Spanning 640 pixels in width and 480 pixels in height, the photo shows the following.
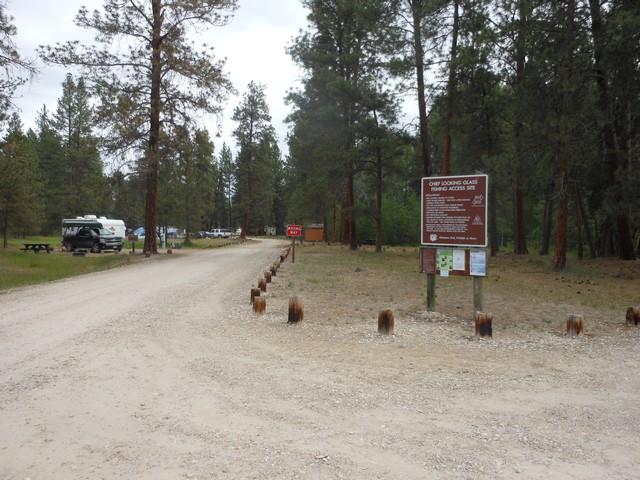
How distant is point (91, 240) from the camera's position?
31562 mm

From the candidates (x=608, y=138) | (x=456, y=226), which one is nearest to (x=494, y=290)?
(x=456, y=226)

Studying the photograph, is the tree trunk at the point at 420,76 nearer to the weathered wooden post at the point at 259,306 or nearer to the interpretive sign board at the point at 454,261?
the interpretive sign board at the point at 454,261

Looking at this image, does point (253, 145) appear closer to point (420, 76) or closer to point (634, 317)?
point (420, 76)

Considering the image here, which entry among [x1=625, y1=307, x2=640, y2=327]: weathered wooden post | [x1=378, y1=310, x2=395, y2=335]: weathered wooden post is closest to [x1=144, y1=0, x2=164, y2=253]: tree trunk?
[x1=378, y1=310, x2=395, y2=335]: weathered wooden post

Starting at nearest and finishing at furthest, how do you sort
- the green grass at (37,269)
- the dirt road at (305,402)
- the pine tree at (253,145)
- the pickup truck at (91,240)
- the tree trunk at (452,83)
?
1. the dirt road at (305,402)
2. the green grass at (37,269)
3. the tree trunk at (452,83)
4. the pickup truck at (91,240)
5. the pine tree at (253,145)

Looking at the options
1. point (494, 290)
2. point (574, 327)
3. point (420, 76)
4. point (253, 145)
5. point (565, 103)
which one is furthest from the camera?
point (253, 145)

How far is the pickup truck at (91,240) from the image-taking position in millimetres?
31500

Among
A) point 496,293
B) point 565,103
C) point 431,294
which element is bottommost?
point 496,293

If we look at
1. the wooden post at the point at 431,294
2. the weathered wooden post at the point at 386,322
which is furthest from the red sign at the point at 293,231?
the weathered wooden post at the point at 386,322

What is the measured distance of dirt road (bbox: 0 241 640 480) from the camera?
11.1 ft

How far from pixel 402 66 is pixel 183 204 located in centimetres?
2695

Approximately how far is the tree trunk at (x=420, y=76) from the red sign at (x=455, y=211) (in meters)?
14.8

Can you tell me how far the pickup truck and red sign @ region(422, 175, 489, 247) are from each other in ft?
91.2

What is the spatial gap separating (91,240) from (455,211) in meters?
28.9
